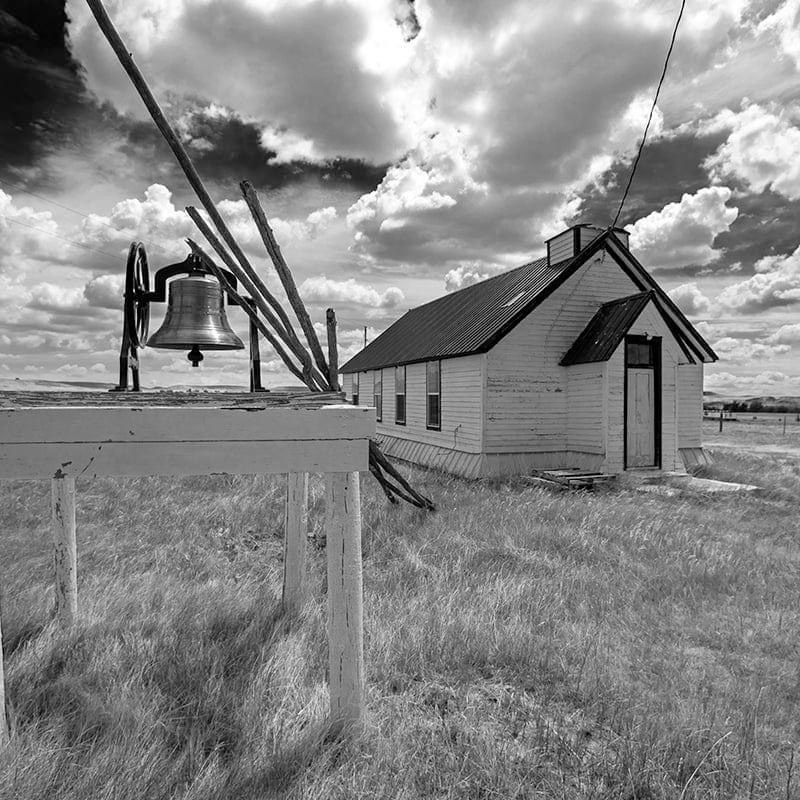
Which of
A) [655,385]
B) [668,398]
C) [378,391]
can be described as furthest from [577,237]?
[378,391]

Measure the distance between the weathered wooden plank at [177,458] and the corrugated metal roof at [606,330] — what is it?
10551 millimetres

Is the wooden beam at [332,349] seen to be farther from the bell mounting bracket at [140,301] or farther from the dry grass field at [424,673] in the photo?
the dry grass field at [424,673]

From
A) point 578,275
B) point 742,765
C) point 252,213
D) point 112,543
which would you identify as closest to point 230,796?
point 742,765

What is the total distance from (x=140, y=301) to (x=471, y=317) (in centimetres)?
1249

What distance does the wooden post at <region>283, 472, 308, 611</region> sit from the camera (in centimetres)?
415

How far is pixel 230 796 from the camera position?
2293mm

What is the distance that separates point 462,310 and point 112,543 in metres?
12.9

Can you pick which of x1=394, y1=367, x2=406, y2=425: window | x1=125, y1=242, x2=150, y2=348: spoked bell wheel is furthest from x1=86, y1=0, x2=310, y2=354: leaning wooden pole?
x1=394, y1=367, x2=406, y2=425: window

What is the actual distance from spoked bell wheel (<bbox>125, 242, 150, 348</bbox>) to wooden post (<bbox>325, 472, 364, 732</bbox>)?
6.86 feet

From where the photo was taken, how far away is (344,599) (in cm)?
272

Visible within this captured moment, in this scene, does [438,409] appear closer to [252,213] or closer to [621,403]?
[621,403]

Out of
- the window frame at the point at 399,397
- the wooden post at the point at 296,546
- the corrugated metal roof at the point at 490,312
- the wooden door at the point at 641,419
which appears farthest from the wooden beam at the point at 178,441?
the window frame at the point at 399,397

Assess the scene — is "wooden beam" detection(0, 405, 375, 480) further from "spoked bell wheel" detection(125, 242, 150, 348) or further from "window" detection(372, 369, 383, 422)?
"window" detection(372, 369, 383, 422)

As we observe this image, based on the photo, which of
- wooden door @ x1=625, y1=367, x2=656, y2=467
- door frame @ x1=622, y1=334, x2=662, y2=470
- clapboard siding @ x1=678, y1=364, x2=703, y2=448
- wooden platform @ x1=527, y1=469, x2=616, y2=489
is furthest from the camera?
clapboard siding @ x1=678, y1=364, x2=703, y2=448
